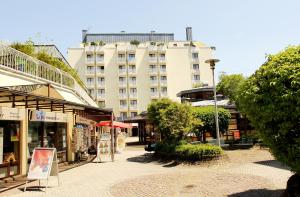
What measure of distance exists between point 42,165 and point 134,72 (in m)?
62.1

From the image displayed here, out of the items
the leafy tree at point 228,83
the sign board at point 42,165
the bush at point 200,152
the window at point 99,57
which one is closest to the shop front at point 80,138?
the bush at point 200,152

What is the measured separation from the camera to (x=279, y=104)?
7.39 metres

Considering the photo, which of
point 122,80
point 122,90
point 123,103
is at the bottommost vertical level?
point 123,103

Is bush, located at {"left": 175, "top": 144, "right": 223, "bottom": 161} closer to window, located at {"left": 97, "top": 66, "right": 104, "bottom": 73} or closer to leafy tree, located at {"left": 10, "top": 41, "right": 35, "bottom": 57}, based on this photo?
leafy tree, located at {"left": 10, "top": 41, "right": 35, "bottom": 57}

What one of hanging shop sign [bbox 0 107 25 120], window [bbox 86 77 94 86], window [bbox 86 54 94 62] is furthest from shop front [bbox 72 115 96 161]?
window [bbox 86 54 94 62]

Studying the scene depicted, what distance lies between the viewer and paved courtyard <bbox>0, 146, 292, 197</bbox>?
33.1ft

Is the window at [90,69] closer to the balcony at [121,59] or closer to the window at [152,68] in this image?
the balcony at [121,59]

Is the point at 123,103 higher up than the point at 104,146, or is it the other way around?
the point at 123,103

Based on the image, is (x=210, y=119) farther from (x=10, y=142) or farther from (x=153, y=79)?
(x=153, y=79)

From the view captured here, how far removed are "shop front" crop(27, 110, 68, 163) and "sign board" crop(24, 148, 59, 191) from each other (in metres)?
2.82

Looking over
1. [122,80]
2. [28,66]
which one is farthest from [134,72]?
[28,66]

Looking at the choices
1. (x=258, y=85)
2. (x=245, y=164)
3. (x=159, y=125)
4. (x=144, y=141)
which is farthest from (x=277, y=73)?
(x=144, y=141)

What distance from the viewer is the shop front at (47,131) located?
14736mm

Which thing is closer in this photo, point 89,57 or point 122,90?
point 122,90
